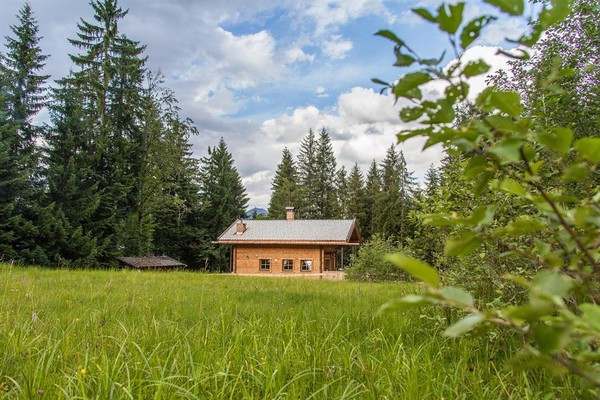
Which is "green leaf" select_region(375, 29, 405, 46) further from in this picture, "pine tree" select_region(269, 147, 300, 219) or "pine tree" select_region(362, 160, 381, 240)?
"pine tree" select_region(269, 147, 300, 219)

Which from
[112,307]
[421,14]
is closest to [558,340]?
[421,14]

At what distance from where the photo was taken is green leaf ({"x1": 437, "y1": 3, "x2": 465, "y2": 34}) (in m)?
0.66

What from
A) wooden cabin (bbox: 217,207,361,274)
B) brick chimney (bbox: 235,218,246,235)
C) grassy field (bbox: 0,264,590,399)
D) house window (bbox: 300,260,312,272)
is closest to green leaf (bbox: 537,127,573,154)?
grassy field (bbox: 0,264,590,399)

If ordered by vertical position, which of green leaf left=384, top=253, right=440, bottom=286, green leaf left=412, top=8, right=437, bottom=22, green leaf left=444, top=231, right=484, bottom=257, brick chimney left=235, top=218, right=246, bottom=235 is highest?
brick chimney left=235, top=218, right=246, bottom=235

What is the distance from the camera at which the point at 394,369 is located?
96.3 inches

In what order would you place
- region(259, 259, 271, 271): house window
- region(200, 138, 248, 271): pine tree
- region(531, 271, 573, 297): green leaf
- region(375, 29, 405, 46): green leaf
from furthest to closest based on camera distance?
region(200, 138, 248, 271): pine tree, region(259, 259, 271, 271): house window, region(375, 29, 405, 46): green leaf, region(531, 271, 573, 297): green leaf

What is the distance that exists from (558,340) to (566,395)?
2184 mm

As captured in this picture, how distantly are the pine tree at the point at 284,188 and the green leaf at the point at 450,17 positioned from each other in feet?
171

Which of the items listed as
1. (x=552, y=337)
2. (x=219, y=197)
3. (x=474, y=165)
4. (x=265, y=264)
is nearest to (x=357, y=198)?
(x=219, y=197)

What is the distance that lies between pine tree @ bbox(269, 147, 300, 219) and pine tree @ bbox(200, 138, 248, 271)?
604 cm

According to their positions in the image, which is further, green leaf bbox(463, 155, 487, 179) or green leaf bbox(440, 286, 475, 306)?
green leaf bbox(463, 155, 487, 179)

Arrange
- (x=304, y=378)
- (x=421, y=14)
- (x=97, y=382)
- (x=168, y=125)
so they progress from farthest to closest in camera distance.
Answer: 1. (x=168, y=125)
2. (x=304, y=378)
3. (x=97, y=382)
4. (x=421, y=14)

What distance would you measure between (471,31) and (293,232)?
30696mm

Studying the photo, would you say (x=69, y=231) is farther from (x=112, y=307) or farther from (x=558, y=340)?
(x=558, y=340)
